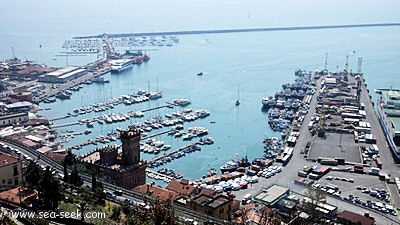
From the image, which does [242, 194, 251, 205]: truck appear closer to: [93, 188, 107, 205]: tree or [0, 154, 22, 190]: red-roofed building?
[93, 188, 107, 205]: tree

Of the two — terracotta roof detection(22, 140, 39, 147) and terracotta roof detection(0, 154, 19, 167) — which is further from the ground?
terracotta roof detection(0, 154, 19, 167)

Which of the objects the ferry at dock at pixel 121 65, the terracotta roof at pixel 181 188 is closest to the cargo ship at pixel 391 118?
the terracotta roof at pixel 181 188

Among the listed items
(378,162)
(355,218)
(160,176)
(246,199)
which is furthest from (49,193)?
(378,162)

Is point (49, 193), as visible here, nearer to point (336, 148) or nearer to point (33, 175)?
point (33, 175)

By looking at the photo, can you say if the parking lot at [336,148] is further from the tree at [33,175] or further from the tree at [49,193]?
the tree at [49,193]

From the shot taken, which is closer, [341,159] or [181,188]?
[181,188]

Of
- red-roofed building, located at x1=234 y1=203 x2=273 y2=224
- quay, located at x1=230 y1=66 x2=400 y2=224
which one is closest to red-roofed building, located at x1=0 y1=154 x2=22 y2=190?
red-roofed building, located at x1=234 y1=203 x2=273 y2=224
